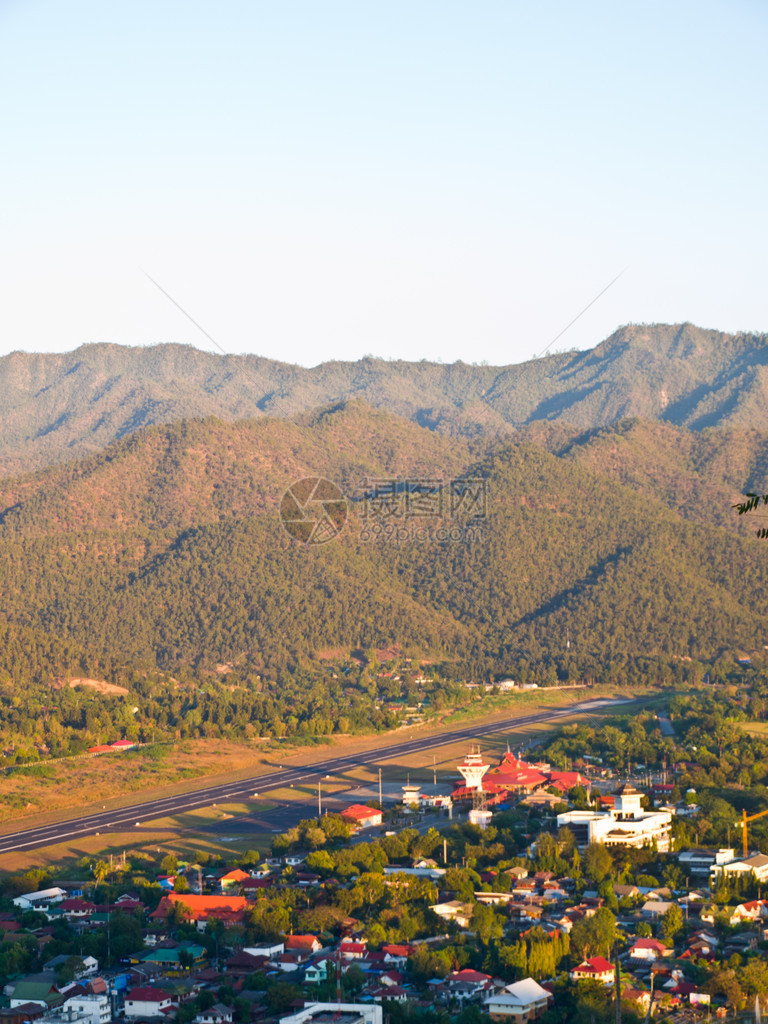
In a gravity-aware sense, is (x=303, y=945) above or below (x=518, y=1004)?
below

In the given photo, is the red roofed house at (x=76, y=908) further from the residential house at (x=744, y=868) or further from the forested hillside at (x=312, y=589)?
the forested hillside at (x=312, y=589)

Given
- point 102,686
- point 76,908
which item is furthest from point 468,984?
point 102,686

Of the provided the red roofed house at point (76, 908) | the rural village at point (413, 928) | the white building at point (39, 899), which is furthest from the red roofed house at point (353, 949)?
the white building at point (39, 899)

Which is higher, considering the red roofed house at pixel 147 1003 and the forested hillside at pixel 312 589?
the forested hillside at pixel 312 589

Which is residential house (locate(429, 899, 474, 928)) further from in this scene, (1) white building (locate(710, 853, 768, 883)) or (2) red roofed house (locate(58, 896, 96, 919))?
(2) red roofed house (locate(58, 896, 96, 919))

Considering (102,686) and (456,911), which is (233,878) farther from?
(102,686)

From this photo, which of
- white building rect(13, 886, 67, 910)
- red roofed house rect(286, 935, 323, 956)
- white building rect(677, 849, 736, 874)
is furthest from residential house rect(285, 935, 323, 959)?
white building rect(677, 849, 736, 874)
